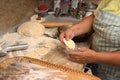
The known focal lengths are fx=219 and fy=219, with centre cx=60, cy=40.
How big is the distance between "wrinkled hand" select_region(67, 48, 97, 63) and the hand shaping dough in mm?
236

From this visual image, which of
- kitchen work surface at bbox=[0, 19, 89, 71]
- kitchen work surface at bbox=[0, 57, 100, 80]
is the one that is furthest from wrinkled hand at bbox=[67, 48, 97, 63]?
kitchen work surface at bbox=[0, 57, 100, 80]

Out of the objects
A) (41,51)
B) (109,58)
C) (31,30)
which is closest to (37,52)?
(41,51)

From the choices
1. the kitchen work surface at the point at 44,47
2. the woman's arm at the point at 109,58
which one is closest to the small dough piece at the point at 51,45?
the kitchen work surface at the point at 44,47

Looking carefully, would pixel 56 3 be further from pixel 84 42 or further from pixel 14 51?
pixel 14 51

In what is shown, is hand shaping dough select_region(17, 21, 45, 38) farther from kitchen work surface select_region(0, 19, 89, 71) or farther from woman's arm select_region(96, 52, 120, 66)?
woman's arm select_region(96, 52, 120, 66)

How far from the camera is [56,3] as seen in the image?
1419 mm

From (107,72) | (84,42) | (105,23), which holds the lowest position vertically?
(107,72)

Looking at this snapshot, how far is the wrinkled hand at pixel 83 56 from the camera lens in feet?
3.05

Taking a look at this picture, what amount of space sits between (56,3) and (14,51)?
1.80 ft

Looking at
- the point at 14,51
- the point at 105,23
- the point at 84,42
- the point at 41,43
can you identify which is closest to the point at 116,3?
the point at 105,23

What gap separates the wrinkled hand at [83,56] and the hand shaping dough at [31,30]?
0.24 m

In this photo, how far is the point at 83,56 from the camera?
94 centimetres

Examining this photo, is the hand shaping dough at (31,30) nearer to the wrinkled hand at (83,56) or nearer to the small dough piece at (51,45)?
the small dough piece at (51,45)

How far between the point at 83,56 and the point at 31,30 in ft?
1.03
